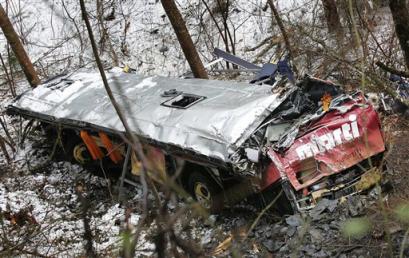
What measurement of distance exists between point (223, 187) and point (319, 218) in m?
1.32

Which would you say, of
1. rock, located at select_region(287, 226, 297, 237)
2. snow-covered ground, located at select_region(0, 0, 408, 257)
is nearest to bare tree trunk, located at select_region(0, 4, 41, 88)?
snow-covered ground, located at select_region(0, 0, 408, 257)

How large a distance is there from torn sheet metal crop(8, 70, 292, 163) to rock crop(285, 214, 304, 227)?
910 millimetres

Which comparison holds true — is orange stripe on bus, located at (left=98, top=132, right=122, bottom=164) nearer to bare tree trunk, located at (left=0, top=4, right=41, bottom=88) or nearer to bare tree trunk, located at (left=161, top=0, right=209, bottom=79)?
bare tree trunk, located at (left=161, top=0, right=209, bottom=79)

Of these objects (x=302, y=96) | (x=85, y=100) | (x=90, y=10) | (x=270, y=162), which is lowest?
(x=270, y=162)

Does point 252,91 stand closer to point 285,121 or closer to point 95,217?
point 285,121

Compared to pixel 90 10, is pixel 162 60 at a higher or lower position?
lower

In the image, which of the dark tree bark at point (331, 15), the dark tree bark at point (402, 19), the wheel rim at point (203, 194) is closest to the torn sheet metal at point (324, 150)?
the wheel rim at point (203, 194)

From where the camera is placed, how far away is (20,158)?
387 inches

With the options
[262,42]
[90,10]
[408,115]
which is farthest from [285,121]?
[90,10]

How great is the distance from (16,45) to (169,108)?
5372 mm

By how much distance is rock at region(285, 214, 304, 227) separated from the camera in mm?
5543

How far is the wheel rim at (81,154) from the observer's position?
8.70 meters

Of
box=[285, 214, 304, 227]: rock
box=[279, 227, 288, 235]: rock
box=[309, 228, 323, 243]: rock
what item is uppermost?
box=[285, 214, 304, 227]: rock

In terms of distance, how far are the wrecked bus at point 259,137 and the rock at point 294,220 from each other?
116 mm
